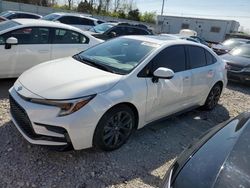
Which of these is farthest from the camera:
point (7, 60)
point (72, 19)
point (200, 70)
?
point (72, 19)

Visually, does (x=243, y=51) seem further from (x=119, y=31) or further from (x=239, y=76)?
(x=119, y=31)

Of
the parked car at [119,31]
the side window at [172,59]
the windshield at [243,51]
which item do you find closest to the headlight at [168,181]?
the side window at [172,59]

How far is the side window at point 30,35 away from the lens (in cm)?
555

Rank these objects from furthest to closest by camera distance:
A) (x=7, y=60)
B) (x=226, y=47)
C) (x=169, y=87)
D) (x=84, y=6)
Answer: (x=84, y=6)
(x=226, y=47)
(x=7, y=60)
(x=169, y=87)

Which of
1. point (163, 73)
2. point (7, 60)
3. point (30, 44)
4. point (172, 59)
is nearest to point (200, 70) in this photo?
point (172, 59)

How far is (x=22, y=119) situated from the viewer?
324cm

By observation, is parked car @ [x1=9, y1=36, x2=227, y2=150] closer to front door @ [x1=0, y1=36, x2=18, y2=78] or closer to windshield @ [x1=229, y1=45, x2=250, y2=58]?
front door @ [x1=0, y1=36, x2=18, y2=78]

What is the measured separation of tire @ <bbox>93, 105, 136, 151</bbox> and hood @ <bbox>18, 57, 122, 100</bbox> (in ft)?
1.16

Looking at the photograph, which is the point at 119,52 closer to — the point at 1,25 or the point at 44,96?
the point at 44,96

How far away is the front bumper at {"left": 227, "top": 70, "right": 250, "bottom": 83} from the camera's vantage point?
8.73 metres

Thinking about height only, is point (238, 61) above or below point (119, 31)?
below

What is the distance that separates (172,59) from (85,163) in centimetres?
214

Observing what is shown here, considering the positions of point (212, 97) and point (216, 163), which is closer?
point (216, 163)

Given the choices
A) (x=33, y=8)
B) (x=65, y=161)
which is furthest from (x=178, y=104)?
(x=33, y=8)
